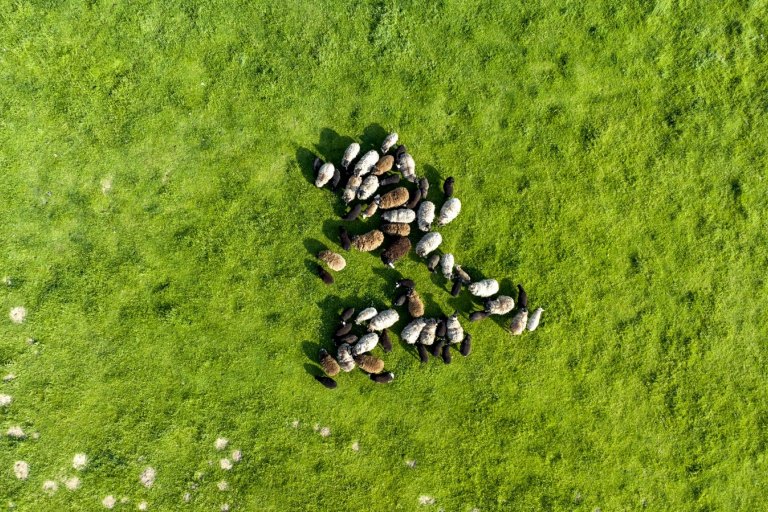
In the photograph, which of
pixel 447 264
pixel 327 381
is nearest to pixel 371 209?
pixel 447 264

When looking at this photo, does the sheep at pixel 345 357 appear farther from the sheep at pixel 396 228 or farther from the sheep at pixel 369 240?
the sheep at pixel 396 228

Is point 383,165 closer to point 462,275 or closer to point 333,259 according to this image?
point 333,259

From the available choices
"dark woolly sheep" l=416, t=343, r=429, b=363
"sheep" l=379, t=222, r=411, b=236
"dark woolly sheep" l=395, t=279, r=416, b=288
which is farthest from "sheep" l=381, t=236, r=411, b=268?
"dark woolly sheep" l=416, t=343, r=429, b=363

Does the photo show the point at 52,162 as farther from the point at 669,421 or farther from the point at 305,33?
the point at 669,421

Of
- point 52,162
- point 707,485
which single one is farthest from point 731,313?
point 52,162

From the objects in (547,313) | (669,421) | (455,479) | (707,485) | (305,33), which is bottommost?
(455,479)

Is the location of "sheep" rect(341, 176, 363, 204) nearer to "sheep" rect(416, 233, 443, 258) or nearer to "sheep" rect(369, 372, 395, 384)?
"sheep" rect(416, 233, 443, 258)
